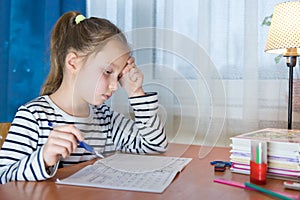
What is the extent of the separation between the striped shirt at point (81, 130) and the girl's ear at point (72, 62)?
0.09m

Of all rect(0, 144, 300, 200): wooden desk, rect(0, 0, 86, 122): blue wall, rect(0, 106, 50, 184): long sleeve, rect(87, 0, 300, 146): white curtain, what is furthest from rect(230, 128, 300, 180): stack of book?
rect(0, 0, 86, 122): blue wall

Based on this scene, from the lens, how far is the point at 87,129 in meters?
0.93

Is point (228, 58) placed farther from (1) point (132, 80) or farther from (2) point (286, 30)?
(1) point (132, 80)

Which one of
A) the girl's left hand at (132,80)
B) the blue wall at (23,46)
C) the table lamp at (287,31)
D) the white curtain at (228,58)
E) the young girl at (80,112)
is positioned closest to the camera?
the young girl at (80,112)

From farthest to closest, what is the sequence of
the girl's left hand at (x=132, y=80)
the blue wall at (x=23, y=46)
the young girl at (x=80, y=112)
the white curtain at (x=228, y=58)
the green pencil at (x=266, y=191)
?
1. the blue wall at (x=23, y=46)
2. the white curtain at (x=228, y=58)
3. the girl's left hand at (x=132, y=80)
4. the young girl at (x=80, y=112)
5. the green pencil at (x=266, y=191)

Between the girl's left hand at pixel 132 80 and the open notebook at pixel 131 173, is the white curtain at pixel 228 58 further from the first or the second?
the open notebook at pixel 131 173

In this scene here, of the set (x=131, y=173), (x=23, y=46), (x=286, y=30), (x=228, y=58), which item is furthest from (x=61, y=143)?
(x=23, y=46)

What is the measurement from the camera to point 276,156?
26.7 inches

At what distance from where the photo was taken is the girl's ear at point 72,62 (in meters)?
0.86

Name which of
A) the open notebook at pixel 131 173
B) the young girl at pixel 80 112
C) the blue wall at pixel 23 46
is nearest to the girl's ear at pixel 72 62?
the young girl at pixel 80 112

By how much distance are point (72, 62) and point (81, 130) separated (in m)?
0.16

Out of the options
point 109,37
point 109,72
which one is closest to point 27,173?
point 109,72

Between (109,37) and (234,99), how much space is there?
22.4 inches

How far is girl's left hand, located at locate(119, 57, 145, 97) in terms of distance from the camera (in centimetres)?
83
